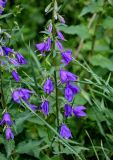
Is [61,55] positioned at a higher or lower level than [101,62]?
higher

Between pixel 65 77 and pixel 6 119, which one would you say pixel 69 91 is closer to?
pixel 65 77

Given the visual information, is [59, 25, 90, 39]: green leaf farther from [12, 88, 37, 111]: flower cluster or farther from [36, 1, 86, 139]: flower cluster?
[12, 88, 37, 111]: flower cluster

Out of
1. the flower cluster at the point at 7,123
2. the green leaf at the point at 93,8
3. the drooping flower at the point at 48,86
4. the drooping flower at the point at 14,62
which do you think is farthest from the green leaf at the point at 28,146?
the green leaf at the point at 93,8

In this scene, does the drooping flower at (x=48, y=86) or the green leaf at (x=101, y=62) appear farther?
the green leaf at (x=101, y=62)

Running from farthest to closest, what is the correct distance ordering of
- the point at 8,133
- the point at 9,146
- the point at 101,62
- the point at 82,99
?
the point at 101,62 < the point at 82,99 < the point at 9,146 < the point at 8,133

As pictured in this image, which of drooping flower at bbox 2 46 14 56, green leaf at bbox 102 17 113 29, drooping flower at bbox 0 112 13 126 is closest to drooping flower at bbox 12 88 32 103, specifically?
drooping flower at bbox 0 112 13 126

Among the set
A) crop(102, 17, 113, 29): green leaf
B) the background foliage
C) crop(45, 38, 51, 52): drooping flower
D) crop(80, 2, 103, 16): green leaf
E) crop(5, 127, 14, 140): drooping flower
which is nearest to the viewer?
crop(45, 38, 51, 52): drooping flower

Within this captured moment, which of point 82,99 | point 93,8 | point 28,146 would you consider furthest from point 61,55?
point 93,8

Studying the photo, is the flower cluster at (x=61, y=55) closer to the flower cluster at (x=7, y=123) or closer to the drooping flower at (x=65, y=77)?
the drooping flower at (x=65, y=77)
